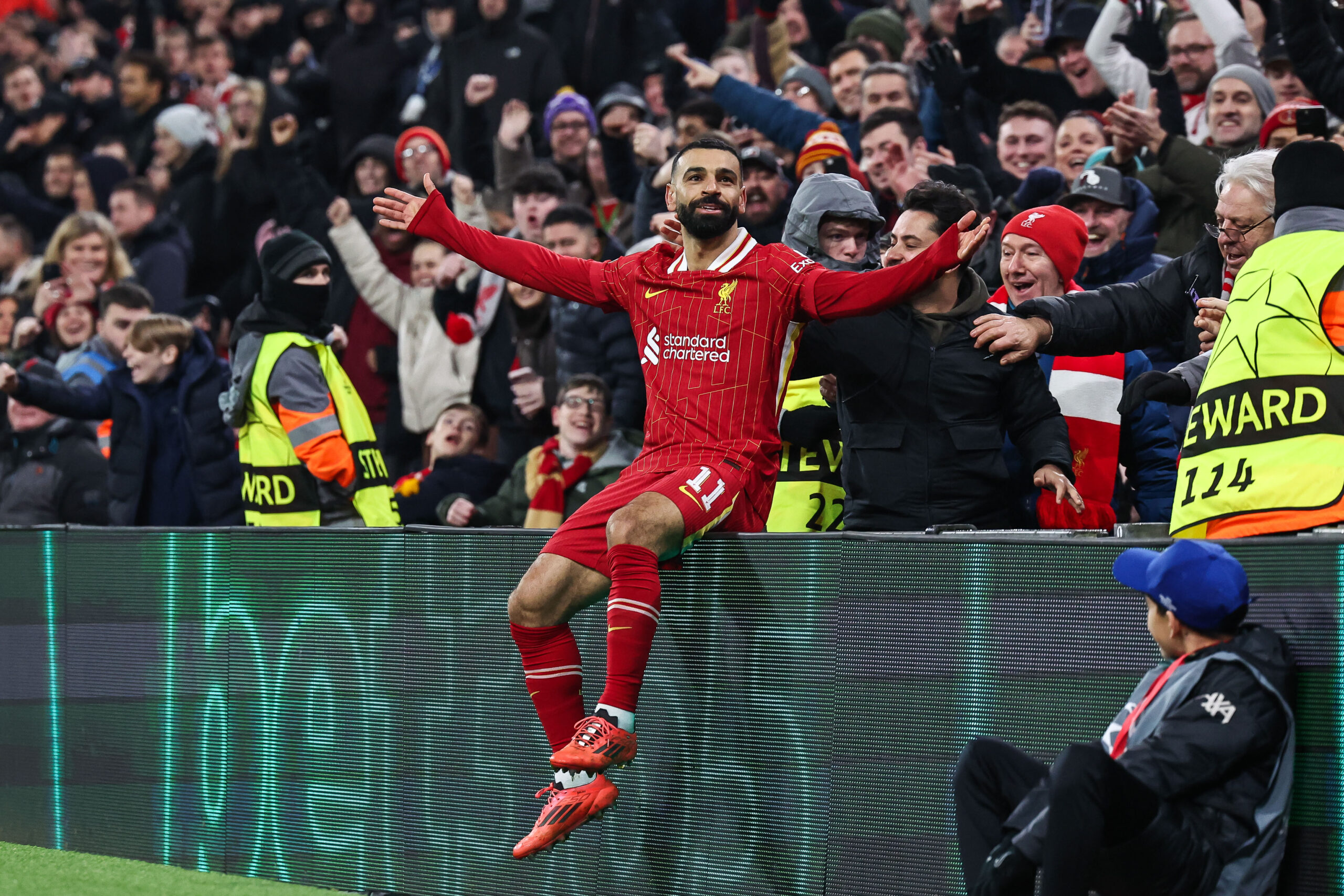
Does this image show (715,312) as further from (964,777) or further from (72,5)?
(72,5)

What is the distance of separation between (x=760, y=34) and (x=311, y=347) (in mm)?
5024

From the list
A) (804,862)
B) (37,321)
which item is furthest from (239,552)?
(37,321)

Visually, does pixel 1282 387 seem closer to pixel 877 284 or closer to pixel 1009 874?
pixel 877 284

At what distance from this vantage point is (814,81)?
9859 millimetres

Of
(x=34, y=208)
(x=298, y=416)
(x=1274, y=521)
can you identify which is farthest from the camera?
(x=34, y=208)

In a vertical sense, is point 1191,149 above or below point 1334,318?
above

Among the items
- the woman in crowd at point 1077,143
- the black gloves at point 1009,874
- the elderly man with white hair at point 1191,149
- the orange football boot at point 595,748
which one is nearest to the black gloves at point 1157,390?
the black gloves at point 1009,874

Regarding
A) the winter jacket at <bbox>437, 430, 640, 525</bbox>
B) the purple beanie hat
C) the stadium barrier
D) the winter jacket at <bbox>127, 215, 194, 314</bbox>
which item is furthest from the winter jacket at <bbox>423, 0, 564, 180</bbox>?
the stadium barrier

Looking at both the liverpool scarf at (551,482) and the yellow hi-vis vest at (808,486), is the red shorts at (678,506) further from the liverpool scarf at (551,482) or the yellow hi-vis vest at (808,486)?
the liverpool scarf at (551,482)

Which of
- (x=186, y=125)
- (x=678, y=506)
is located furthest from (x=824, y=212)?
(x=186, y=125)

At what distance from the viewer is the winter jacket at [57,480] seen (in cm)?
995

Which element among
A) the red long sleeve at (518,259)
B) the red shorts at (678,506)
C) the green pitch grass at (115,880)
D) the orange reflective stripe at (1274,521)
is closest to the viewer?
the orange reflective stripe at (1274,521)

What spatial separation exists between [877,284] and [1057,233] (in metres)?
1.44

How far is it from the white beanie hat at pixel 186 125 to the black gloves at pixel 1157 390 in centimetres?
1032
